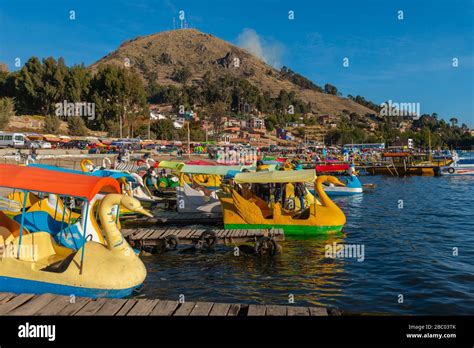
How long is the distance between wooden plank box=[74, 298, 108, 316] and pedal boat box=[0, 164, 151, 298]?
1492 mm

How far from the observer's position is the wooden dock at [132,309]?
7672mm

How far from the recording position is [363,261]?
49.8 feet

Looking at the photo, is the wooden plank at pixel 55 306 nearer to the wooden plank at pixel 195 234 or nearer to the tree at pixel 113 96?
the wooden plank at pixel 195 234

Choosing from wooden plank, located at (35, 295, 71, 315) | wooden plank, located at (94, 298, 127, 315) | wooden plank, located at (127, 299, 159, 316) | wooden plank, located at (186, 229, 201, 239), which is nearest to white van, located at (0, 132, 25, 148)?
wooden plank, located at (186, 229, 201, 239)

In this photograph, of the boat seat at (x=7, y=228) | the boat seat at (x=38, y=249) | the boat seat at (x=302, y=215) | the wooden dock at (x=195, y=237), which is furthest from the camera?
the boat seat at (x=302, y=215)

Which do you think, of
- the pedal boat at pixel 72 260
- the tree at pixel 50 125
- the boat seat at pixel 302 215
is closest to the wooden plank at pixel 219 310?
the pedal boat at pixel 72 260

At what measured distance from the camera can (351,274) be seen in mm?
13586

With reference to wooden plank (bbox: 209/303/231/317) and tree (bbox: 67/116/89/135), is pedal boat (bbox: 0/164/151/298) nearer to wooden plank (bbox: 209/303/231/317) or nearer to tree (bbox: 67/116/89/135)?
wooden plank (bbox: 209/303/231/317)

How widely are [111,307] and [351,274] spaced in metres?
8.46

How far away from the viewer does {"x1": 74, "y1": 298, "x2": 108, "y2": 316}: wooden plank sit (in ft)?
25.3
